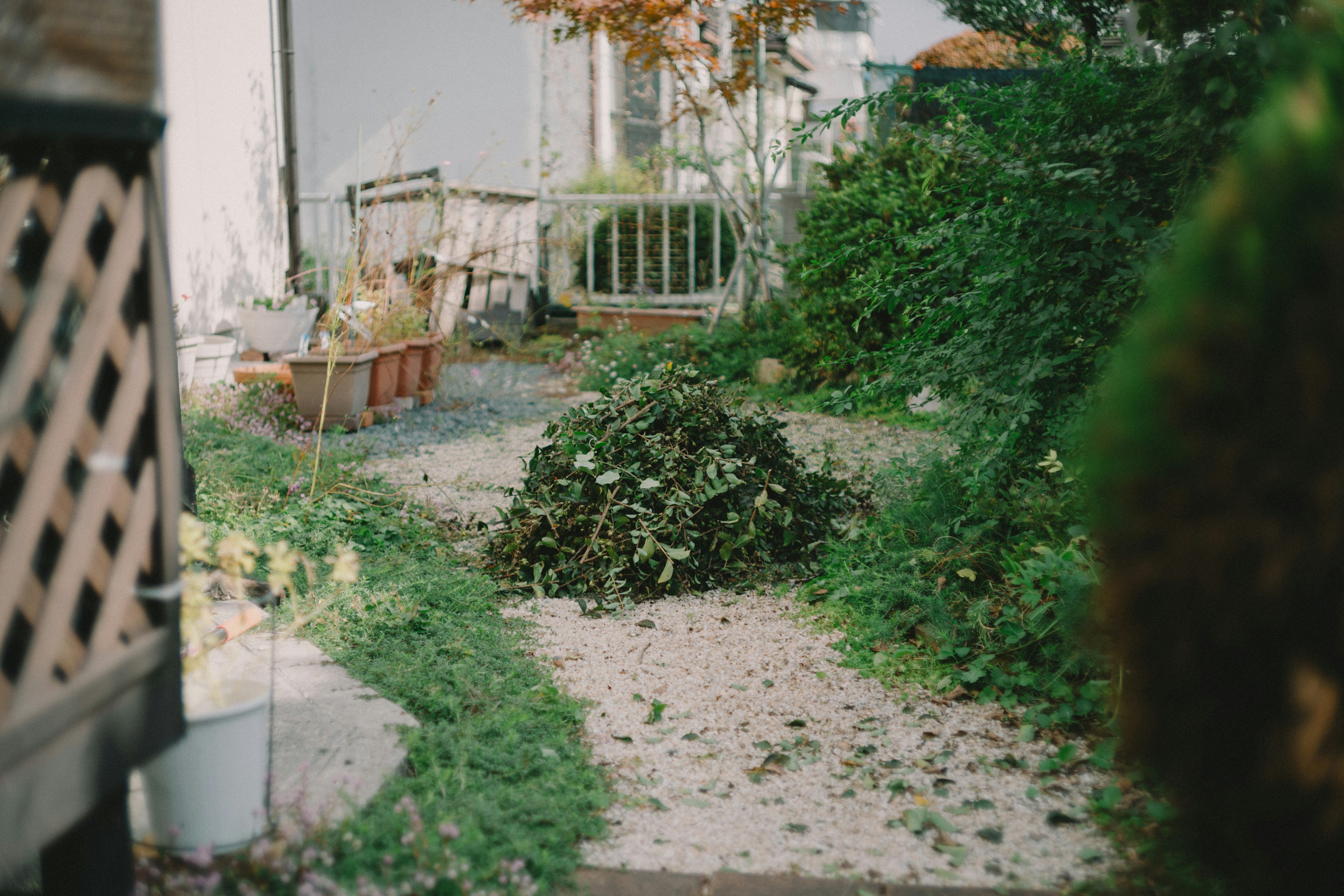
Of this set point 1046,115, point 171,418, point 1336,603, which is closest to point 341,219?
point 1046,115

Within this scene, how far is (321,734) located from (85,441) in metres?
1.11

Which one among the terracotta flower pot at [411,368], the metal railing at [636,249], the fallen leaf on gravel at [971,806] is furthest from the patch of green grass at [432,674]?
the metal railing at [636,249]

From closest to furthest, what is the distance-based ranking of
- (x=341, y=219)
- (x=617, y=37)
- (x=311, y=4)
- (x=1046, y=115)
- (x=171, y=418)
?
(x=171, y=418)
(x=1046, y=115)
(x=617, y=37)
(x=341, y=219)
(x=311, y=4)

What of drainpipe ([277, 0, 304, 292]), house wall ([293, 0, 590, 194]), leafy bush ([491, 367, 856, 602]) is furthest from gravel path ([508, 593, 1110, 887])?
house wall ([293, 0, 590, 194])

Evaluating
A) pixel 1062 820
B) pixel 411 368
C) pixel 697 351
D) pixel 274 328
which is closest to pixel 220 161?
pixel 274 328

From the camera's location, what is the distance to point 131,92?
140cm

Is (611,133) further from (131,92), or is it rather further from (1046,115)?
(131,92)

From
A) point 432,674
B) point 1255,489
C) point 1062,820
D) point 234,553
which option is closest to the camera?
point 1255,489

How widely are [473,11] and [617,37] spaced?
3.98 m

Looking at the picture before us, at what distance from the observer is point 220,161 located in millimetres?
6945

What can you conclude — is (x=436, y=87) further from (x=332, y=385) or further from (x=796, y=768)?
(x=796, y=768)

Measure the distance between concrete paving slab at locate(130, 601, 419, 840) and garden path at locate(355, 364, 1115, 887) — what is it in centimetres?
53

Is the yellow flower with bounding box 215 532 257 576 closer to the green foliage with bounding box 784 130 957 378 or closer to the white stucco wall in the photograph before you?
the white stucco wall

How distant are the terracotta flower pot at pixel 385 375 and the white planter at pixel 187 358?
1.07 meters
